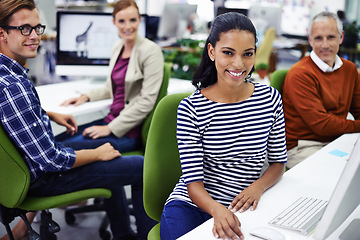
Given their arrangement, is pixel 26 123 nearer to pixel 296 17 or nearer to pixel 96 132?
pixel 96 132

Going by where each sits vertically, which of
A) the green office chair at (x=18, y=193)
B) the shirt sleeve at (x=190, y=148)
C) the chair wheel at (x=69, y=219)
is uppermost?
the shirt sleeve at (x=190, y=148)

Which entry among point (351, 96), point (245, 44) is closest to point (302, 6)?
point (351, 96)

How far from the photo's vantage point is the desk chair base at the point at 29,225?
5.32ft

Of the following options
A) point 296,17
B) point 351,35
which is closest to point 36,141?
point 351,35

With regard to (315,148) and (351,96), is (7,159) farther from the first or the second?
(351,96)

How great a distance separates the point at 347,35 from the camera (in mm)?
6195

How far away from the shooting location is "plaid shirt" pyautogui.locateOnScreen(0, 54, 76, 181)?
58.4 inches

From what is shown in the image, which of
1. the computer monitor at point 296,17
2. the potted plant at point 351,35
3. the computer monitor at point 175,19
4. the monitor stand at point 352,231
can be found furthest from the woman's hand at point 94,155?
the computer monitor at point 296,17

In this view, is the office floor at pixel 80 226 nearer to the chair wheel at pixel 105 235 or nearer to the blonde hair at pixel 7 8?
the chair wheel at pixel 105 235

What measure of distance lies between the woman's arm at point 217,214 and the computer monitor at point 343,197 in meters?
0.21

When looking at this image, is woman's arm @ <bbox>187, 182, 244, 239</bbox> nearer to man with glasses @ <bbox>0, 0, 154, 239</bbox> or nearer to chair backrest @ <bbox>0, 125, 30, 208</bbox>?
man with glasses @ <bbox>0, 0, 154, 239</bbox>

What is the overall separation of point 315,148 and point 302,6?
8026 mm

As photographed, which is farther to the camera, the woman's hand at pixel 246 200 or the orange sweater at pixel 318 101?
the orange sweater at pixel 318 101

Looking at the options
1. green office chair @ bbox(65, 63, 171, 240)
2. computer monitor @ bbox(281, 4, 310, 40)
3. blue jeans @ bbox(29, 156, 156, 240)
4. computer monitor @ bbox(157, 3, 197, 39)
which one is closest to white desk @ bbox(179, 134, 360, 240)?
blue jeans @ bbox(29, 156, 156, 240)
